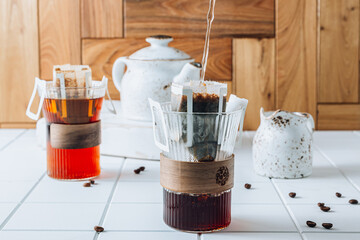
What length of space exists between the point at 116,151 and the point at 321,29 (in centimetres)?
82

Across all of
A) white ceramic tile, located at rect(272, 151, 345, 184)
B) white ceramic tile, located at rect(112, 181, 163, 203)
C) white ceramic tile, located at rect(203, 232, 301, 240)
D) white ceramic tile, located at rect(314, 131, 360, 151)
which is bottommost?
white ceramic tile, located at rect(203, 232, 301, 240)

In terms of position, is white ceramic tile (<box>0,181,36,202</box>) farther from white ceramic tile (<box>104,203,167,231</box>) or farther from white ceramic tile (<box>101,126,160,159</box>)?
white ceramic tile (<box>101,126,160,159</box>)

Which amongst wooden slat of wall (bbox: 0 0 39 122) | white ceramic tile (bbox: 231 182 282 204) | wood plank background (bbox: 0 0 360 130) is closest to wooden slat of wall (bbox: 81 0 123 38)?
wood plank background (bbox: 0 0 360 130)

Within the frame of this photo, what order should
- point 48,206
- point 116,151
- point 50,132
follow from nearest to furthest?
point 48,206, point 50,132, point 116,151

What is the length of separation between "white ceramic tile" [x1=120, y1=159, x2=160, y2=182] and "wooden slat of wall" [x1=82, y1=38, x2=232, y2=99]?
1.71 feet

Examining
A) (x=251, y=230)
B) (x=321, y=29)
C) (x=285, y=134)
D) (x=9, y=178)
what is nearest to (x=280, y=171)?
(x=285, y=134)

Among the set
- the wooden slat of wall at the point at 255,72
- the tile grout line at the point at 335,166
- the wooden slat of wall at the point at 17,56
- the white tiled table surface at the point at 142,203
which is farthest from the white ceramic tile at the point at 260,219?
the wooden slat of wall at the point at 17,56

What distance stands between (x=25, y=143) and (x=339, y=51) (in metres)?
1.06

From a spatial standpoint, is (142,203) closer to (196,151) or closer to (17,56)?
(196,151)

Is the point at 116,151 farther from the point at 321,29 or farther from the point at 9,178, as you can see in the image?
the point at 321,29

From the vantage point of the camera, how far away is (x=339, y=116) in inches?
75.9

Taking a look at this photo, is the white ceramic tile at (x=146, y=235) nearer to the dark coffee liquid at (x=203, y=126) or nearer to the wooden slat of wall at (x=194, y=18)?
the dark coffee liquid at (x=203, y=126)

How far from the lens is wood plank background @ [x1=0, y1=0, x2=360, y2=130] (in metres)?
1.86

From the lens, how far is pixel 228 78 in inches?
A: 75.0
